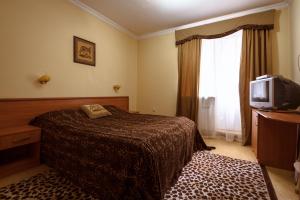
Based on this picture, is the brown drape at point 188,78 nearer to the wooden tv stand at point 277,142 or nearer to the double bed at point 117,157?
the wooden tv stand at point 277,142

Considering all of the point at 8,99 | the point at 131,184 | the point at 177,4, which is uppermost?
the point at 177,4

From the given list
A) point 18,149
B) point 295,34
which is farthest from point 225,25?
point 18,149

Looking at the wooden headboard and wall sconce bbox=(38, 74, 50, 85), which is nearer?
the wooden headboard

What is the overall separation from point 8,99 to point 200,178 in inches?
103

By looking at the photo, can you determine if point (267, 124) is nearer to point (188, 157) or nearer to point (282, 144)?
point (282, 144)

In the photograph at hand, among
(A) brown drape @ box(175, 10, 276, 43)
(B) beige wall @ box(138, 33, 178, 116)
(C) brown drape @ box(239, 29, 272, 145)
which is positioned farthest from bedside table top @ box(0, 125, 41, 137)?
(C) brown drape @ box(239, 29, 272, 145)

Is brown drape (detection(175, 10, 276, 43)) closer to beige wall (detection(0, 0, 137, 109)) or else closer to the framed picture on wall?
beige wall (detection(0, 0, 137, 109))

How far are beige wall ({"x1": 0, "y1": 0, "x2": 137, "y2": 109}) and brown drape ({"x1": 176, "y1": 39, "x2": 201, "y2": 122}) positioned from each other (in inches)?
61.8

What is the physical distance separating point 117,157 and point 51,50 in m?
2.21

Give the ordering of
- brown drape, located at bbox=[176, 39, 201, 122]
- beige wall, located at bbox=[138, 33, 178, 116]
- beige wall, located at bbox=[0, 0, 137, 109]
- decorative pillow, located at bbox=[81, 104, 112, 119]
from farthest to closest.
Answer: beige wall, located at bbox=[138, 33, 178, 116]
brown drape, located at bbox=[176, 39, 201, 122]
decorative pillow, located at bbox=[81, 104, 112, 119]
beige wall, located at bbox=[0, 0, 137, 109]

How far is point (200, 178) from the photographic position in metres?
1.98

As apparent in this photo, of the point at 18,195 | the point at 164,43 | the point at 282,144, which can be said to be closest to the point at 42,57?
the point at 18,195

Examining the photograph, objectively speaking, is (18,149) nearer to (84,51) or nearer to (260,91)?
(84,51)

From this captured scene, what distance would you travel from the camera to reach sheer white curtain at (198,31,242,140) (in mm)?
3488
